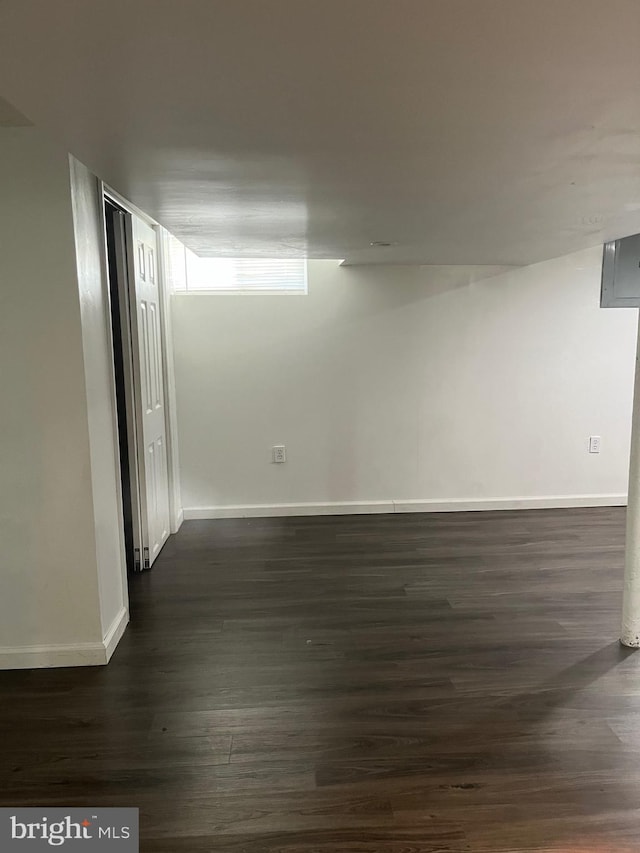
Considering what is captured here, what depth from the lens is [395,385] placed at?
13.6ft

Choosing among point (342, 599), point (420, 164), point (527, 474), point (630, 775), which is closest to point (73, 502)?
point (342, 599)

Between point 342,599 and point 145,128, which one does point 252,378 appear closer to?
point 342,599

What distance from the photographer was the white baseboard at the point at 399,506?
417cm

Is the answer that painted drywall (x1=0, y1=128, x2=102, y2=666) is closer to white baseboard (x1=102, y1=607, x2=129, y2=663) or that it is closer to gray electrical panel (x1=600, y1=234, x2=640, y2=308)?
white baseboard (x1=102, y1=607, x2=129, y2=663)

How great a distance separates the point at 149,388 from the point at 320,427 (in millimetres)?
1320

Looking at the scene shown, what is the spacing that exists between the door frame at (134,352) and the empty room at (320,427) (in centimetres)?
3

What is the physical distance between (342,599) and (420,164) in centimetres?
214

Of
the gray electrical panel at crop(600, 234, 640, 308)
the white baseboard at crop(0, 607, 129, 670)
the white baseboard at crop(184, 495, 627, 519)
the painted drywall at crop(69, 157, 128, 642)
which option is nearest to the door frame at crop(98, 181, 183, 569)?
the painted drywall at crop(69, 157, 128, 642)

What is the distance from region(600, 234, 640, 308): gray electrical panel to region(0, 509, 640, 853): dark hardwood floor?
201 centimetres

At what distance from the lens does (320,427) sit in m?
4.17

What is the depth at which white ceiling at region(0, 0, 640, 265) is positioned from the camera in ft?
2.85

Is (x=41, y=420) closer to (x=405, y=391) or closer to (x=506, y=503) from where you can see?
(x=405, y=391)

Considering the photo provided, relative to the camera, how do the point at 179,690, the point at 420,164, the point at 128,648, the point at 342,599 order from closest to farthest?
the point at 420,164
the point at 179,690
the point at 128,648
the point at 342,599

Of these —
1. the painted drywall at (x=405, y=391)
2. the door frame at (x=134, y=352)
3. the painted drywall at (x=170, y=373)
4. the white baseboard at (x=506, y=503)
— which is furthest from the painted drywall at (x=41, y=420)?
the white baseboard at (x=506, y=503)
